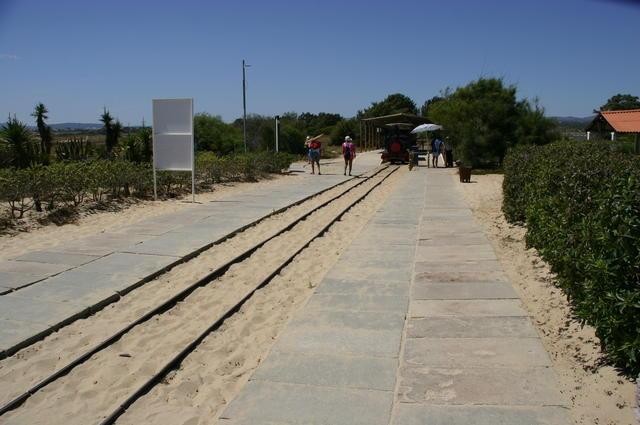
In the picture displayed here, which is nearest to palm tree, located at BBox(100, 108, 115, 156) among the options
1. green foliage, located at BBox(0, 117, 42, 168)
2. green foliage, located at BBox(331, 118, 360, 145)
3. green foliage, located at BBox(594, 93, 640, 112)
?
green foliage, located at BBox(0, 117, 42, 168)

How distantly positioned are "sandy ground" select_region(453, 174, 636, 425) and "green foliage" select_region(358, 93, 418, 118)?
254 ft

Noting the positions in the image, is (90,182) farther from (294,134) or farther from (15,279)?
(294,134)

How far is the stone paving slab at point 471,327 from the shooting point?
512 centimetres

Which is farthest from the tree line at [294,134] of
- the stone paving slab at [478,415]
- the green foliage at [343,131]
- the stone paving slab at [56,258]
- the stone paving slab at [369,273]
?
the green foliage at [343,131]

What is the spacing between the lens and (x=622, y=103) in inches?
2549

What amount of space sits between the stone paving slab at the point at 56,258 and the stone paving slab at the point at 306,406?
4.57m

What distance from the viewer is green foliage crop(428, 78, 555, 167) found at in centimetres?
2603

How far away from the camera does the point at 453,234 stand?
998 centimetres

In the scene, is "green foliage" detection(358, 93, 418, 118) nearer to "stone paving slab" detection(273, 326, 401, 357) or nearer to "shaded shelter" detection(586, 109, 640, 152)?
"shaded shelter" detection(586, 109, 640, 152)

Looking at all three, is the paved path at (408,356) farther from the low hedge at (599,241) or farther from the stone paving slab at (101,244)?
the stone paving slab at (101,244)

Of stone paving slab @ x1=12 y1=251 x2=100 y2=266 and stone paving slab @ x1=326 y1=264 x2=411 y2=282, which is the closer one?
stone paving slab @ x1=326 y1=264 x2=411 y2=282

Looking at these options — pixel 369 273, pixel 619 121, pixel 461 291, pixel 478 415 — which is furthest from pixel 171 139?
pixel 619 121

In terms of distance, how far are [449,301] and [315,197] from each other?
1076 centimetres

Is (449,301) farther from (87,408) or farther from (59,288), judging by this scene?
(59,288)
